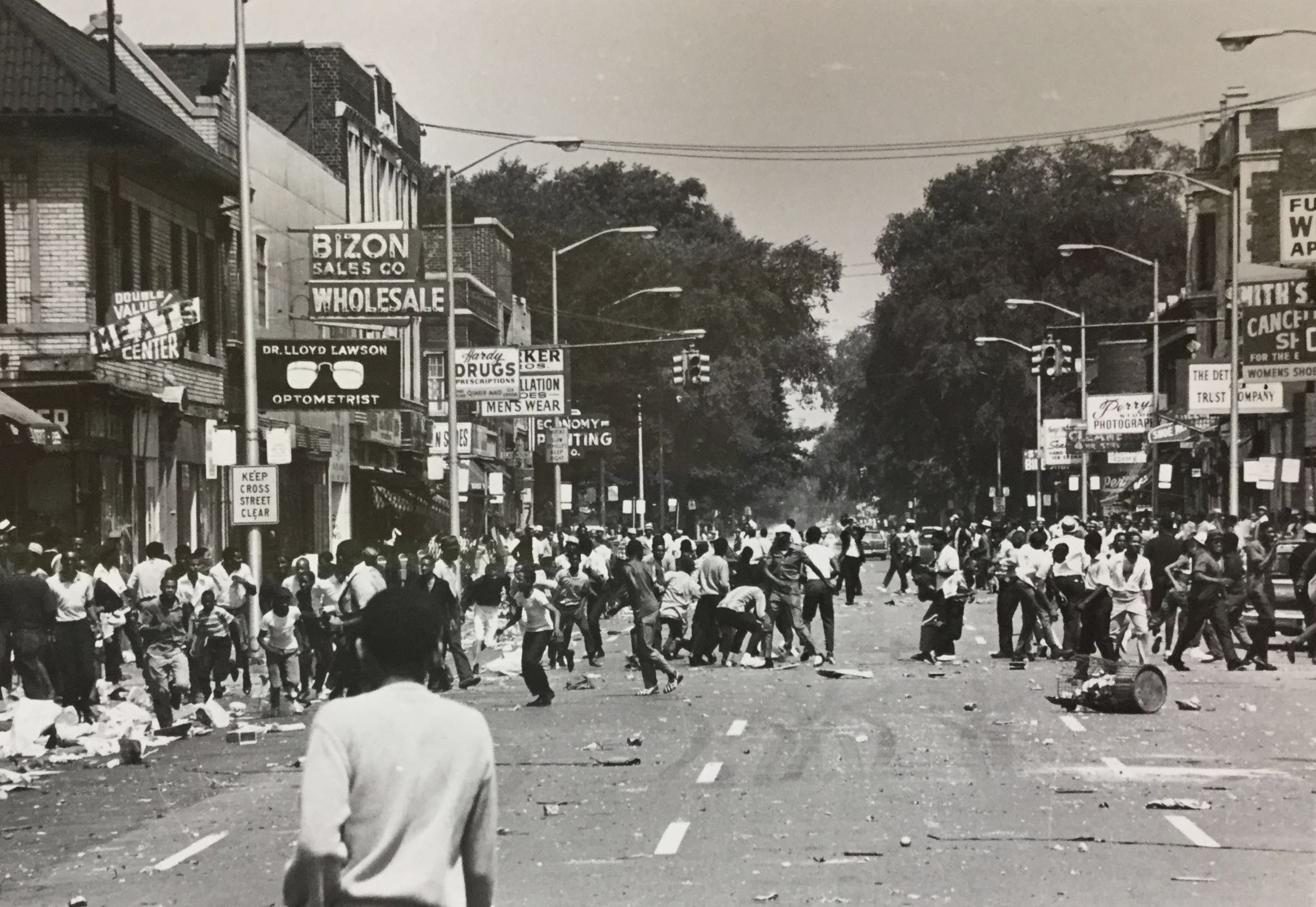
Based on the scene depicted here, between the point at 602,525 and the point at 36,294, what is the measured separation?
45845 millimetres

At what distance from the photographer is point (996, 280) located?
276ft

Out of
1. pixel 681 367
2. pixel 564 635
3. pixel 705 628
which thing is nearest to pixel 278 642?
pixel 564 635

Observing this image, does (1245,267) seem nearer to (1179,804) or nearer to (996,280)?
(1179,804)

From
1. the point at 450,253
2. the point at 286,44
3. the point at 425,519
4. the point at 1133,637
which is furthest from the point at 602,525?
the point at 1133,637

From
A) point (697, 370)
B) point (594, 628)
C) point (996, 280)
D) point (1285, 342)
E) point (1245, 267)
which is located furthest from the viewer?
point (996, 280)

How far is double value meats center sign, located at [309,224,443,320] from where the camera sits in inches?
1394

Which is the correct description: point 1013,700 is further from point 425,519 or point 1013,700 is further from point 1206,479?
point 1206,479

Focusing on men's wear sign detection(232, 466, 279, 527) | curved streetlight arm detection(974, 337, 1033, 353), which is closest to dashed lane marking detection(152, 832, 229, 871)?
men's wear sign detection(232, 466, 279, 527)

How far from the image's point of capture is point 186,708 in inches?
878

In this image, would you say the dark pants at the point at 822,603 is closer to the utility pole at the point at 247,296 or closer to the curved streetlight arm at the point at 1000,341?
the utility pole at the point at 247,296

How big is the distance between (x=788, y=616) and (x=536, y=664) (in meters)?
6.82

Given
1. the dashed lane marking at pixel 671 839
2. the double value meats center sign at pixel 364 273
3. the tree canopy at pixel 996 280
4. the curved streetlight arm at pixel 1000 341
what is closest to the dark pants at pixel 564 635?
the double value meats center sign at pixel 364 273

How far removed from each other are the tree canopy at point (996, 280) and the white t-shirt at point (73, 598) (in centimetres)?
6153

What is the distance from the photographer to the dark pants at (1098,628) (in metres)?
24.5
